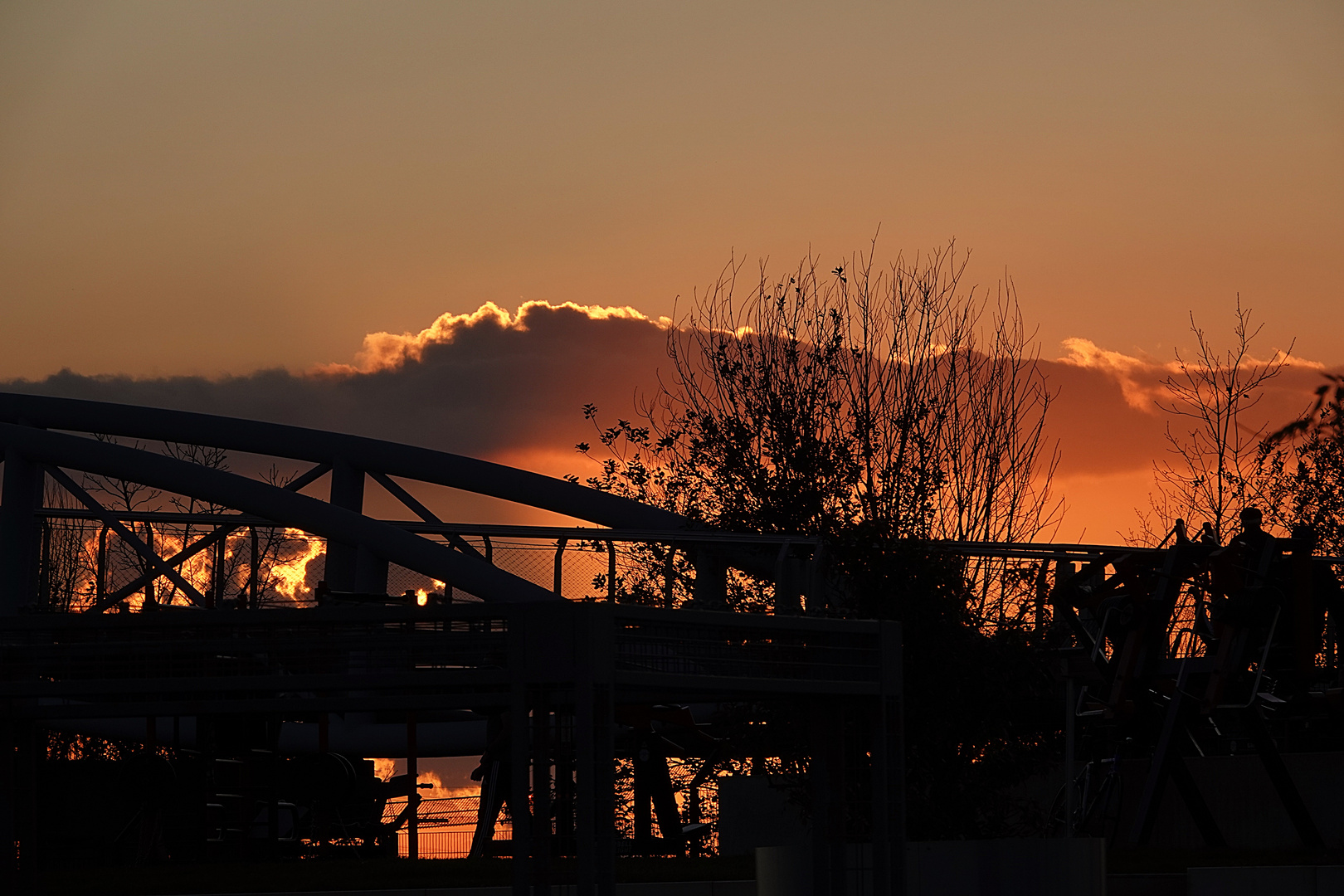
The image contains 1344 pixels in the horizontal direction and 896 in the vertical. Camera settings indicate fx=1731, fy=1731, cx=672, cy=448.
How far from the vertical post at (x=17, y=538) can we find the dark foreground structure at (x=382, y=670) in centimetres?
4

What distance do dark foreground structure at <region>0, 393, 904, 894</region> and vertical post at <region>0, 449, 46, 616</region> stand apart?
37mm

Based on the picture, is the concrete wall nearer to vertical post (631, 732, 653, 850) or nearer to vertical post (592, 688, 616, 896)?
vertical post (592, 688, 616, 896)

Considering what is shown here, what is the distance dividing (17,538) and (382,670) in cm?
1449

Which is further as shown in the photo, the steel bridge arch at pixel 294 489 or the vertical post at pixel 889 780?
the steel bridge arch at pixel 294 489

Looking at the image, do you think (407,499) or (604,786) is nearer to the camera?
(604,786)

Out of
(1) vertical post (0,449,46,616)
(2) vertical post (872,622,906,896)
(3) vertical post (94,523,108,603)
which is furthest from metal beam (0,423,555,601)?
(2) vertical post (872,622,906,896)

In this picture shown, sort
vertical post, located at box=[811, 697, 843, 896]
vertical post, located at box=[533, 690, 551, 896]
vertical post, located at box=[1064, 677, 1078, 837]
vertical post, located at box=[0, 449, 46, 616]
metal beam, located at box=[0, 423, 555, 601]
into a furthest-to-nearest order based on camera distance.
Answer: vertical post, located at box=[0, 449, 46, 616] → metal beam, located at box=[0, 423, 555, 601] → vertical post, located at box=[1064, 677, 1078, 837] → vertical post, located at box=[811, 697, 843, 896] → vertical post, located at box=[533, 690, 551, 896]

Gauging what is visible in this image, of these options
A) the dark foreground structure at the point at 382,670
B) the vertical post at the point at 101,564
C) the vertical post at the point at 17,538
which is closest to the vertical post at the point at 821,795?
the dark foreground structure at the point at 382,670

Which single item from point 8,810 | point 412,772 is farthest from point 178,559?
point 8,810

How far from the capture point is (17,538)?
2164cm

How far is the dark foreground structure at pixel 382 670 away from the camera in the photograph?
8.60 metres

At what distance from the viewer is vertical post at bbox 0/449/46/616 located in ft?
69.6

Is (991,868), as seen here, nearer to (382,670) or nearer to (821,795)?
(821,795)

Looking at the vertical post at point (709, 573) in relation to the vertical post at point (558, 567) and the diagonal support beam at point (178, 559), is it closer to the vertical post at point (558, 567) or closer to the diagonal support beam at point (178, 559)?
the vertical post at point (558, 567)
